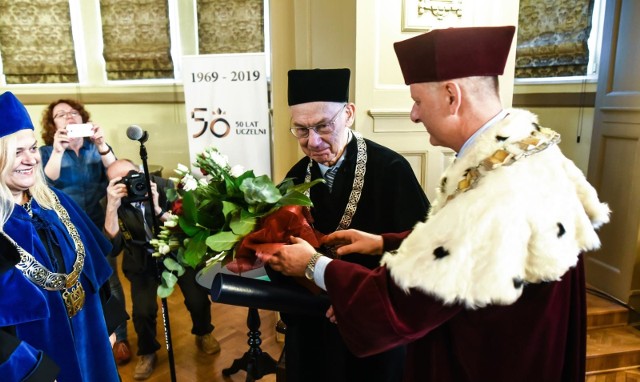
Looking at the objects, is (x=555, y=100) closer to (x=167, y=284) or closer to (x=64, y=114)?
(x=167, y=284)

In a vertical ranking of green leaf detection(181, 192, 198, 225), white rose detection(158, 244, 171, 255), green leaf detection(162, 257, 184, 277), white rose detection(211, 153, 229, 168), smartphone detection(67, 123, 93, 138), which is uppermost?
white rose detection(211, 153, 229, 168)

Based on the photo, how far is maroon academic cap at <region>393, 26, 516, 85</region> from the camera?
0.99 meters

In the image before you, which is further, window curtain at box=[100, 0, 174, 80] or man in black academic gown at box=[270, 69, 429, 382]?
window curtain at box=[100, 0, 174, 80]

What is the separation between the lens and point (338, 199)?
5.54 feet

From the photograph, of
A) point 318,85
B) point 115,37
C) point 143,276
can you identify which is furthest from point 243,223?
point 115,37

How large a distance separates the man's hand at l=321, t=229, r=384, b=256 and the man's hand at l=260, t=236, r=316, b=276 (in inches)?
7.7

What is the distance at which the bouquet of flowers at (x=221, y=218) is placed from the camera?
1262 millimetres

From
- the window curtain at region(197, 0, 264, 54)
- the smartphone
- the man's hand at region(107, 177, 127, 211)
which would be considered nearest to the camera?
the man's hand at region(107, 177, 127, 211)

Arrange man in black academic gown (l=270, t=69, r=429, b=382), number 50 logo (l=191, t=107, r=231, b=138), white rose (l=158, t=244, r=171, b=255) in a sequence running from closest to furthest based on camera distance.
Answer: white rose (l=158, t=244, r=171, b=255)
man in black academic gown (l=270, t=69, r=429, b=382)
number 50 logo (l=191, t=107, r=231, b=138)

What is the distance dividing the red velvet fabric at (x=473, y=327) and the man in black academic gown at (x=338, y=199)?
55 centimetres

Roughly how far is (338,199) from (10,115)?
1.16m

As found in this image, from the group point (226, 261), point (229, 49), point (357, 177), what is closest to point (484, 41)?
point (357, 177)

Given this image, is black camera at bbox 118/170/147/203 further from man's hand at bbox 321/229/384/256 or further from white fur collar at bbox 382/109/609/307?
white fur collar at bbox 382/109/609/307

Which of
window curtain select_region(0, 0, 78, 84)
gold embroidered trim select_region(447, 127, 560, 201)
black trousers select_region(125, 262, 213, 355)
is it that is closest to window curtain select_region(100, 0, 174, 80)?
window curtain select_region(0, 0, 78, 84)
